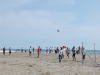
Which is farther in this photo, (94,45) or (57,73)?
(94,45)

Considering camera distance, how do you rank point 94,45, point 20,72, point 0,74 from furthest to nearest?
point 94,45 < point 20,72 < point 0,74

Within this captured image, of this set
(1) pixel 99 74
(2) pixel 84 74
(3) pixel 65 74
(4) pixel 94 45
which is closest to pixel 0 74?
(3) pixel 65 74

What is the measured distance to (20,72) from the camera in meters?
12.2

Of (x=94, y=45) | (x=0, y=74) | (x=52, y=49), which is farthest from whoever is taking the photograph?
(x=52, y=49)

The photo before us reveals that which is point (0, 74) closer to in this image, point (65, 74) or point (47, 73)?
point (47, 73)

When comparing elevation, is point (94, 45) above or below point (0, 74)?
above

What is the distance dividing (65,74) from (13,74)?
3050 millimetres

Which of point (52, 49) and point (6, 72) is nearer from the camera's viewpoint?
point (6, 72)

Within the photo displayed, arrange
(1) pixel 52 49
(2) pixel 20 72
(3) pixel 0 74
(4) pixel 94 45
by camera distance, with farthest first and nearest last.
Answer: (1) pixel 52 49
(4) pixel 94 45
(2) pixel 20 72
(3) pixel 0 74

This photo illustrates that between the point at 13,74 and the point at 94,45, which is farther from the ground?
the point at 94,45

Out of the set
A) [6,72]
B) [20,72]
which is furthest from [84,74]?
[6,72]

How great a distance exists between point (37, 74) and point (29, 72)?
2.08ft

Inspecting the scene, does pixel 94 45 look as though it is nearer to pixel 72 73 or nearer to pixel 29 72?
pixel 72 73

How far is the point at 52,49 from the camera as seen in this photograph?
48.2 metres
